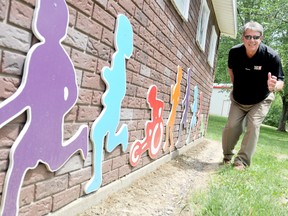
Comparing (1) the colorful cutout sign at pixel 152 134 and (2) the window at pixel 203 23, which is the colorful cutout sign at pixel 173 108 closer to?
(1) the colorful cutout sign at pixel 152 134

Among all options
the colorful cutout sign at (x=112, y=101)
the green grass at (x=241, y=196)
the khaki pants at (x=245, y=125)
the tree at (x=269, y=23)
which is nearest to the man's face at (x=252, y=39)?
the khaki pants at (x=245, y=125)

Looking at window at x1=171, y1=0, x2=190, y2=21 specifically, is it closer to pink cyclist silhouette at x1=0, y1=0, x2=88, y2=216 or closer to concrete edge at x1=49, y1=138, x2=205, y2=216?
concrete edge at x1=49, y1=138, x2=205, y2=216

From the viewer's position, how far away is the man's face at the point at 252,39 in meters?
4.26

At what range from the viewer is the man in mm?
4302

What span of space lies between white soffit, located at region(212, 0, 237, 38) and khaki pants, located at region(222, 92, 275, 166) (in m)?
3.36

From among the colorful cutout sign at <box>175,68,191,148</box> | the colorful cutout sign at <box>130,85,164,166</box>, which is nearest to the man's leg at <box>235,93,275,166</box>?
the colorful cutout sign at <box>175,68,191,148</box>

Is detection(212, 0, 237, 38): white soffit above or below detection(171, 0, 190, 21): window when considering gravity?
above

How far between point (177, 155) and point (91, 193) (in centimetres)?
297

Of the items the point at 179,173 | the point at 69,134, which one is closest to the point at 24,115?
the point at 69,134

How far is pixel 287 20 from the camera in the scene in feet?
63.6

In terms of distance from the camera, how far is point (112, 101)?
2582 mm

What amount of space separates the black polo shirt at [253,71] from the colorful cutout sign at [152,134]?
4.29 ft

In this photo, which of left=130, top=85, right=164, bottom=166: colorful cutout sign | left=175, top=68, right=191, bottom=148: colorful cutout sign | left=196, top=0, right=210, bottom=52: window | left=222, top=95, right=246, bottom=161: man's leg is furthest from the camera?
left=196, top=0, right=210, bottom=52: window

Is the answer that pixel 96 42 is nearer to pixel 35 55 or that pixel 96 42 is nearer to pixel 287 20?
pixel 35 55
